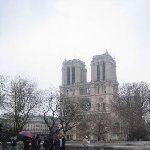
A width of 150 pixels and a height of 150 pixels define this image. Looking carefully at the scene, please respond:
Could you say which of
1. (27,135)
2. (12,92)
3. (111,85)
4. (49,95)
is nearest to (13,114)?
(12,92)

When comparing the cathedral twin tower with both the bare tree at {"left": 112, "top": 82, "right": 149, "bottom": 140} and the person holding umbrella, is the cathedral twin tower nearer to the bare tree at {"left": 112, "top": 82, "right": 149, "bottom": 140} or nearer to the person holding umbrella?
the bare tree at {"left": 112, "top": 82, "right": 149, "bottom": 140}

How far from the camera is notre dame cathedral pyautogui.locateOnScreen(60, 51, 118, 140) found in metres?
125

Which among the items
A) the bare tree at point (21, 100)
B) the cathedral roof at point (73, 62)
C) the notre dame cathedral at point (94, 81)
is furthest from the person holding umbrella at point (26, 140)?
the cathedral roof at point (73, 62)

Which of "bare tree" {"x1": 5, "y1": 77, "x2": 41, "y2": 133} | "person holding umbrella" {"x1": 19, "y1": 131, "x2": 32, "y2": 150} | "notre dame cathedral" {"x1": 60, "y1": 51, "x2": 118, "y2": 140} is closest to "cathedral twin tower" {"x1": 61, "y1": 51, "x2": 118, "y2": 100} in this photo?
"notre dame cathedral" {"x1": 60, "y1": 51, "x2": 118, "y2": 140}

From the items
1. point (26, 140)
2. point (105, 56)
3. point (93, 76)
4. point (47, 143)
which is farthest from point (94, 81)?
point (26, 140)

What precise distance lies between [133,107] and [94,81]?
207 feet

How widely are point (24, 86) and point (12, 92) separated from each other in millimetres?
2044

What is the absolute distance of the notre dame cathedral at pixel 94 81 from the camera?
124938mm

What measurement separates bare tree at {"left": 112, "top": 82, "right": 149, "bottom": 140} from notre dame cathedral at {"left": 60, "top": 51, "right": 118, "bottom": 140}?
49272 millimetres

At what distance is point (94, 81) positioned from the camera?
128500 mm

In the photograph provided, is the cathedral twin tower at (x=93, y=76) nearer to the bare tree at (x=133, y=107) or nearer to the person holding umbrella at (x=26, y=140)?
the bare tree at (x=133, y=107)

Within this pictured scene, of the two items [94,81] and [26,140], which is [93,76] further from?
[26,140]

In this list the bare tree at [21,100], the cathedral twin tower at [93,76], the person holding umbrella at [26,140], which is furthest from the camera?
the cathedral twin tower at [93,76]

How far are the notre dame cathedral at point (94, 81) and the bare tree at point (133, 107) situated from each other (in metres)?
49.3
